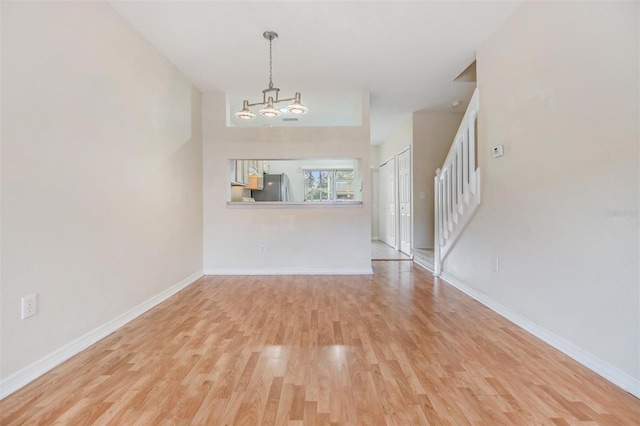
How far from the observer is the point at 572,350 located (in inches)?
75.6

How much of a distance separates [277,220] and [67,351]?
2.69 metres

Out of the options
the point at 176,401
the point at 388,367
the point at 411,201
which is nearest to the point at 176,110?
the point at 176,401

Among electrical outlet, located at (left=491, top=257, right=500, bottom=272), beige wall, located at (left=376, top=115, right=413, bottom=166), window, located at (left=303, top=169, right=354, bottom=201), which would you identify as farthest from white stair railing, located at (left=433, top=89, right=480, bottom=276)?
window, located at (left=303, top=169, right=354, bottom=201)

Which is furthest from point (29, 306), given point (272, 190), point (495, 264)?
point (272, 190)

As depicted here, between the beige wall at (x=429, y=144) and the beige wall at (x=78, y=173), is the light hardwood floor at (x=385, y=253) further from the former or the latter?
the beige wall at (x=78, y=173)

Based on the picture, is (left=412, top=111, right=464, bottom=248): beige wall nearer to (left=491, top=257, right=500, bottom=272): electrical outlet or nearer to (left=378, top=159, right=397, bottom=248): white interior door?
(left=378, top=159, right=397, bottom=248): white interior door

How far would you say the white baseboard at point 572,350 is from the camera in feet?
5.16

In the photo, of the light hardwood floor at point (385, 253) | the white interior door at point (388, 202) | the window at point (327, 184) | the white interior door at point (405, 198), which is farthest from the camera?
the window at point (327, 184)

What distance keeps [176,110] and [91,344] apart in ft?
8.44

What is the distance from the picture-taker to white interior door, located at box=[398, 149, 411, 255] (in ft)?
18.6

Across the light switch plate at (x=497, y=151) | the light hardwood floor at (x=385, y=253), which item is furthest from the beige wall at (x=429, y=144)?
the light switch plate at (x=497, y=151)

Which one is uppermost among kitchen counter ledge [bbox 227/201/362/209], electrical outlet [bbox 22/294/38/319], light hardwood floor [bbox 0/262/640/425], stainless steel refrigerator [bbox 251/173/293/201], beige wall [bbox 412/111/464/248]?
beige wall [bbox 412/111/464/248]

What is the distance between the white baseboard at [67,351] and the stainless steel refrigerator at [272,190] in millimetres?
4276

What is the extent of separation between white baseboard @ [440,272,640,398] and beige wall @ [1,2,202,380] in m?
3.32
